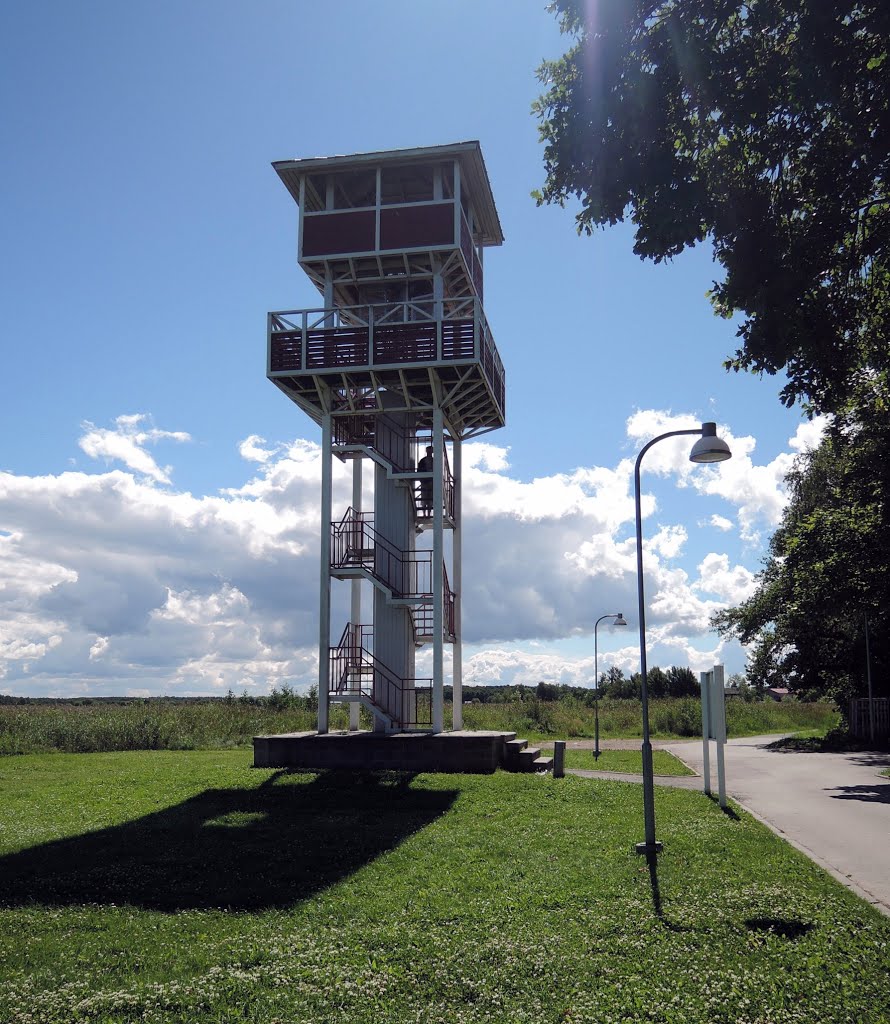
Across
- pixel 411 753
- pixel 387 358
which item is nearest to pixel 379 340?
pixel 387 358

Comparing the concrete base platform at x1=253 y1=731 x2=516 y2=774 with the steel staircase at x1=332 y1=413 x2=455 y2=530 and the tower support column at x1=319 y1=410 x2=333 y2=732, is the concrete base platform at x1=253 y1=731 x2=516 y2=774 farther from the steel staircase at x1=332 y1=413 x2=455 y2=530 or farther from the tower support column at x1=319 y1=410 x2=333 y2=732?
the steel staircase at x1=332 y1=413 x2=455 y2=530

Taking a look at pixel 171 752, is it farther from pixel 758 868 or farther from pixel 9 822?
pixel 758 868

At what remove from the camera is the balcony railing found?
2353cm

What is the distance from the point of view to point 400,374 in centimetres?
2381

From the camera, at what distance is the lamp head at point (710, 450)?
1291 cm

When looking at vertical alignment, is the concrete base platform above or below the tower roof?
below

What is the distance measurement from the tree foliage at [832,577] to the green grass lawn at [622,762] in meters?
7.24

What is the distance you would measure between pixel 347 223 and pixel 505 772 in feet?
48.8

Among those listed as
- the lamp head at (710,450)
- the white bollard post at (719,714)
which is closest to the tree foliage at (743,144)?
the lamp head at (710,450)

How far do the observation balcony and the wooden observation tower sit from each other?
0.13ft

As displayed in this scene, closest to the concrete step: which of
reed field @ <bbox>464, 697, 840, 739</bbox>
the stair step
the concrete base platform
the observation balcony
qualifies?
the stair step

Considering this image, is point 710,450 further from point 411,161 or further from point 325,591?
point 411,161

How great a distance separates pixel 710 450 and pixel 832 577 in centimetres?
1726

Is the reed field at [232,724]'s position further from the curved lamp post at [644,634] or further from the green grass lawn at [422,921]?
the curved lamp post at [644,634]
